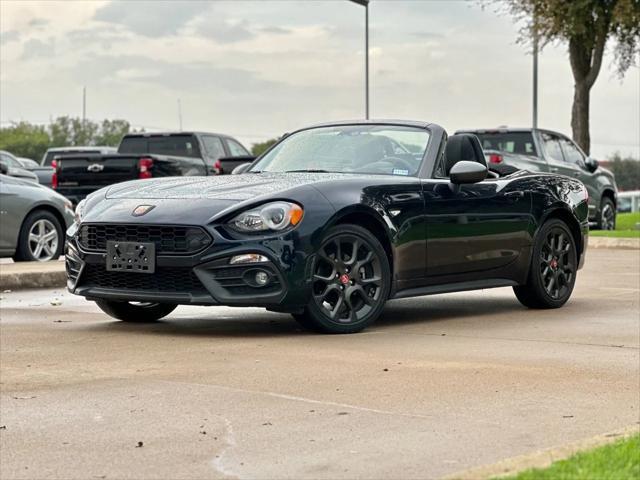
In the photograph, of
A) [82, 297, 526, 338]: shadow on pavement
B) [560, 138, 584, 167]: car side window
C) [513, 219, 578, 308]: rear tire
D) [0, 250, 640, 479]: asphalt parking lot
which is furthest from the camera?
[560, 138, 584, 167]: car side window

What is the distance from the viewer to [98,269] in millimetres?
9727

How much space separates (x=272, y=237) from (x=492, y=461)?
3.92 meters

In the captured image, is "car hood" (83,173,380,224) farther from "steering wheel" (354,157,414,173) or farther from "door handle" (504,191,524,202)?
"door handle" (504,191,524,202)

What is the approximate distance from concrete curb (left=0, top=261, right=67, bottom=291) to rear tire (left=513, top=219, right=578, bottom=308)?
520 cm

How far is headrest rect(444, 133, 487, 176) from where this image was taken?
10852 millimetres

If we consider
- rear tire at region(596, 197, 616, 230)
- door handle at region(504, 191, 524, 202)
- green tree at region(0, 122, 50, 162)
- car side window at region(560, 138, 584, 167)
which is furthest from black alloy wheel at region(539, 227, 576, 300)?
green tree at region(0, 122, 50, 162)

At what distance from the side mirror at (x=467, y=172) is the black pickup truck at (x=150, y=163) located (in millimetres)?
17546

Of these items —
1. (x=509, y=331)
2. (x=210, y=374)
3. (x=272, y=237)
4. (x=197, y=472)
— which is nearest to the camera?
(x=197, y=472)

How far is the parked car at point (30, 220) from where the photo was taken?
55.5ft

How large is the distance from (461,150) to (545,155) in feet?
51.7

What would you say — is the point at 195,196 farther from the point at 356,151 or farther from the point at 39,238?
the point at 39,238

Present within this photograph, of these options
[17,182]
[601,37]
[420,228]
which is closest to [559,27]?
[601,37]

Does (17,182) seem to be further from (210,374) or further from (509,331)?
(210,374)

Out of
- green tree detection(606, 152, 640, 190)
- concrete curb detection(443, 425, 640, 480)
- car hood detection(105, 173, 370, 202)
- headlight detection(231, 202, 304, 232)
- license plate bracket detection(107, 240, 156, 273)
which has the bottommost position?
green tree detection(606, 152, 640, 190)
